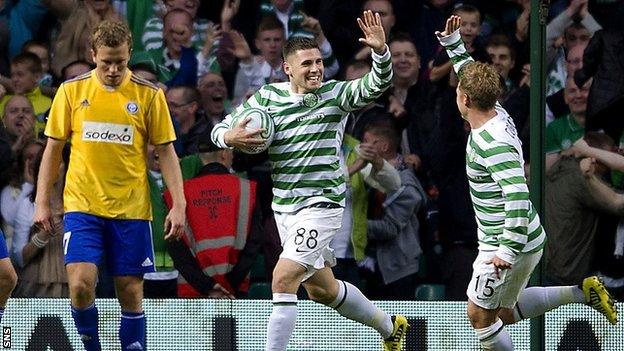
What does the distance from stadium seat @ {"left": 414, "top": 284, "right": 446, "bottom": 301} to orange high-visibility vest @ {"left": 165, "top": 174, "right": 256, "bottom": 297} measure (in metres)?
1.33

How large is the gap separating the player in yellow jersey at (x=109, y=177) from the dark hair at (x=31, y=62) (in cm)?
311

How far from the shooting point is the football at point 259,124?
8188 millimetres

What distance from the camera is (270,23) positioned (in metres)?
11.3

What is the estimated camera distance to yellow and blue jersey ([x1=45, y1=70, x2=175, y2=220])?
834 cm

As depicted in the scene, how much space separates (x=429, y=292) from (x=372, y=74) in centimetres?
317

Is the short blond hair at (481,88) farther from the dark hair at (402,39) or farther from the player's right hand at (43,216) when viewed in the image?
the dark hair at (402,39)

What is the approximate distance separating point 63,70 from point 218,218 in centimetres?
177

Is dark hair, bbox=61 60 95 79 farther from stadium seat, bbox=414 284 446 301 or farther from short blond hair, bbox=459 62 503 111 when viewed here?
short blond hair, bbox=459 62 503 111

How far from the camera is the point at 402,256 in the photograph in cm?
1101

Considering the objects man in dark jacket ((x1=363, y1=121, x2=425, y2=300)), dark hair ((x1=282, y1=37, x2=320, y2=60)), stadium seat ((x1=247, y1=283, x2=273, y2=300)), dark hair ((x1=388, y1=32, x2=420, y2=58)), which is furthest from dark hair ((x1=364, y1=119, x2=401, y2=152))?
dark hair ((x1=282, y1=37, x2=320, y2=60))

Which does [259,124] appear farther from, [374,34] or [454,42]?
[454,42]

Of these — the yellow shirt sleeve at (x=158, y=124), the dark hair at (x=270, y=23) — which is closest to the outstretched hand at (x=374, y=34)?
the yellow shirt sleeve at (x=158, y=124)

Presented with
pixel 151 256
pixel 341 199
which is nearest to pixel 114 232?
pixel 151 256

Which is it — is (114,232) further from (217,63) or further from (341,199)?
(217,63)
